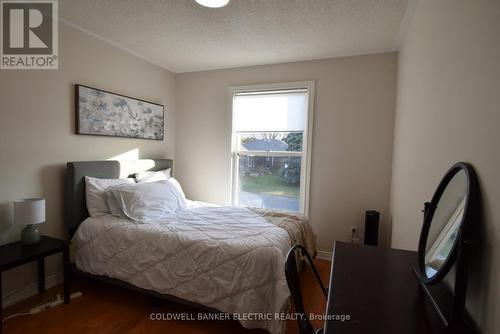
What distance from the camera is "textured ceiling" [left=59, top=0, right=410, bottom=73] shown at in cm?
212

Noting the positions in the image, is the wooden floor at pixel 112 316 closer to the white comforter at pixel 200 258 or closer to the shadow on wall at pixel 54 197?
the white comforter at pixel 200 258

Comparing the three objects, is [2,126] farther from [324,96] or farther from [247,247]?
[324,96]

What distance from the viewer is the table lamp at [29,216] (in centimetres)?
199

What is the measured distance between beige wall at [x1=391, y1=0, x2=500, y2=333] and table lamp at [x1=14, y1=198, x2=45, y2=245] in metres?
2.71

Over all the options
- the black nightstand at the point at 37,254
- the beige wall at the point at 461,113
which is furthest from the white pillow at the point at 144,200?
the beige wall at the point at 461,113

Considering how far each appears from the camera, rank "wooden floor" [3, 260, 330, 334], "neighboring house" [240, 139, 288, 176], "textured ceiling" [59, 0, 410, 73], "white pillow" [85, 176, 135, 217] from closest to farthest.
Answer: "wooden floor" [3, 260, 330, 334], "textured ceiling" [59, 0, 410, 73], "white pillow" [85, 176, 135, 217], "neighboring house" [240, 139, 288, 176]

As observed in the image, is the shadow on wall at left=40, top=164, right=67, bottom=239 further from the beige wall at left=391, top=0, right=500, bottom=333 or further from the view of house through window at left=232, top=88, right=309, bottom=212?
the beige wall at left=391, top=0, right=500, bottom=333

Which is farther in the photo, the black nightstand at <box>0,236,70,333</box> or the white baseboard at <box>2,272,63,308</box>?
the white baseboard at <box>2,272,63,308</box>

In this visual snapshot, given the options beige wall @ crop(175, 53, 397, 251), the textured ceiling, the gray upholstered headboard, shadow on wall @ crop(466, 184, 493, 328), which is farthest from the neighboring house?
shadow on wall @ crop(466, 184, 493, 328)

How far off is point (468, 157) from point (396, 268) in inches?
21.6

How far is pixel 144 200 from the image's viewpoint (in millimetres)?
2549

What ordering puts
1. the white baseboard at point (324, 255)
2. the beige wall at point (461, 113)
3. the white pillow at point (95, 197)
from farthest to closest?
1. the white baseboard at point (324, 255)
2. the white pillow at point (95, 197)
3. the beige wall at point (461, 113)

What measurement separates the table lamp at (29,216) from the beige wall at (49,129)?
0.67 ft

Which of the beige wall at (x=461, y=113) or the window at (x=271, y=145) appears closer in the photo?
the beige wall at (x=461, y=113)
